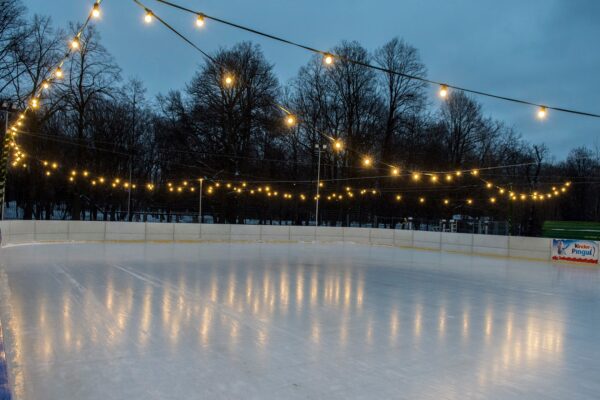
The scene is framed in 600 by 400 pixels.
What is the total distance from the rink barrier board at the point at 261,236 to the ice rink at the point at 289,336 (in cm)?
927

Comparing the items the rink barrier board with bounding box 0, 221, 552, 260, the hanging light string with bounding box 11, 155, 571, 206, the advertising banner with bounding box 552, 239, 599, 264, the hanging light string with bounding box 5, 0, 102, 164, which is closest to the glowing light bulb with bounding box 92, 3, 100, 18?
the hanging light string with bounding box 5, 0, 102, 164

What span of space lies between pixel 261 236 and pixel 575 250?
15.3 meters

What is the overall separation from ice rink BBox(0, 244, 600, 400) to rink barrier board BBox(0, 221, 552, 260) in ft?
30.4

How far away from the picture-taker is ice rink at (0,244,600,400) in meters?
4.20

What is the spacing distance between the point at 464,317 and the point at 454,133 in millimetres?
34746

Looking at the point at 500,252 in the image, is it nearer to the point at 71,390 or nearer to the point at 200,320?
the point at 200,320

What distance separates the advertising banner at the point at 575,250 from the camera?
1831cm

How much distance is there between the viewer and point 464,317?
7559 mm

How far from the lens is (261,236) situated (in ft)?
88.4

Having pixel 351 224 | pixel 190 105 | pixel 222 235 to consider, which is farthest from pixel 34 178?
Result: pixel 351 224

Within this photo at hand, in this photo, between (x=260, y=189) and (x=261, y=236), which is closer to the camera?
(x=261, y=236)

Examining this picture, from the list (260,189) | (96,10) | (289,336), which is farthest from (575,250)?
(260,189)

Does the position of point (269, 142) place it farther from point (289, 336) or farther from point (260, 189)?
point (289, 336)

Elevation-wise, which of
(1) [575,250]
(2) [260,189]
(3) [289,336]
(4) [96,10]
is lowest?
(3) [289,336]
